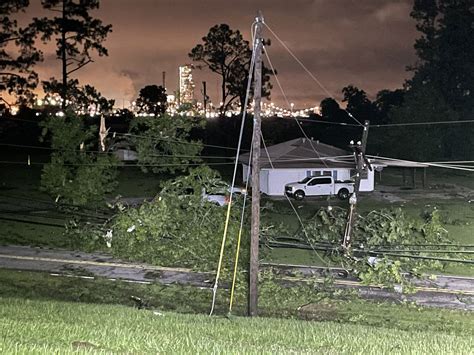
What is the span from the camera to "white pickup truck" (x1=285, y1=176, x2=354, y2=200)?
3456 cm

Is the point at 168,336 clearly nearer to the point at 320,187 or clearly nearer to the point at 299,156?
the point at 320,187

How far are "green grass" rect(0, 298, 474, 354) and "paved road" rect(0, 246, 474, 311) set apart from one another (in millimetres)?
6308

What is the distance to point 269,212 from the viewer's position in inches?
1119

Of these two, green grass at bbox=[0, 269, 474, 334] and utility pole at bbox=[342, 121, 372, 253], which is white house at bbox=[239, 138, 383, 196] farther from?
green grass at bbox=[0, 269, 474, 334]

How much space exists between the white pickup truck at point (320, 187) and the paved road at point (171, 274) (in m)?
15.8

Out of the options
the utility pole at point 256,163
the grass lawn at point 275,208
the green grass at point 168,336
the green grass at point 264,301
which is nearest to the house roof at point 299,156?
the grass lawn at point 275,208

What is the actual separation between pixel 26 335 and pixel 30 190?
103 ft

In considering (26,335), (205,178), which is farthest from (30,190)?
(26,335)

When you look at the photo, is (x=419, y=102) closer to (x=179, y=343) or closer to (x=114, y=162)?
(x=114, y=162)

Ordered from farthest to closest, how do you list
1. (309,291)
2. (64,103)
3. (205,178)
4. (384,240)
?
(64,103), (205,178), (384,240), (309,291)

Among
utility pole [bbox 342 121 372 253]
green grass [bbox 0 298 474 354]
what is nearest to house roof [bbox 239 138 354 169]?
utility pole [bbox 342 121 372 253]

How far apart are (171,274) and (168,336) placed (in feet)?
35.8

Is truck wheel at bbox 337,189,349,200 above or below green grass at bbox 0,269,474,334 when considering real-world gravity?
above

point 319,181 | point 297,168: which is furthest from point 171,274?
point 297,168
